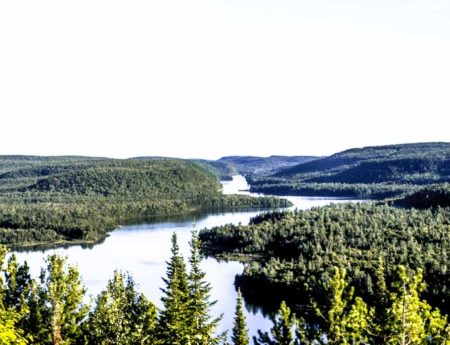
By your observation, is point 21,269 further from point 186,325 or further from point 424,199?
point 424,199

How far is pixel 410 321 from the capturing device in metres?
29.1

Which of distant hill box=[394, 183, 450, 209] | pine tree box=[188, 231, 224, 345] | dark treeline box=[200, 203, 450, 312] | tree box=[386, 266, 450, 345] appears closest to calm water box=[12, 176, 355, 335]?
dark treeline box=[200, 203, 450, 312]

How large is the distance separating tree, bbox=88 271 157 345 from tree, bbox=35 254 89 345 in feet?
5.60

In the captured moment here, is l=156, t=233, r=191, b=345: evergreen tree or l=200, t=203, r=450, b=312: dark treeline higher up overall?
l=156, t=233, r=191, b=345: evergreen tree

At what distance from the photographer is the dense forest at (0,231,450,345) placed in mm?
29875

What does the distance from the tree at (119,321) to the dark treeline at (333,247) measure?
3721 cm

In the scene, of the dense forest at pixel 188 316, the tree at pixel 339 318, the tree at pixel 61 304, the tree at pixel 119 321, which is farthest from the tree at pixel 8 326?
the tree at pixel 339 318

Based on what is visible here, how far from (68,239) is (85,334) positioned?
137m

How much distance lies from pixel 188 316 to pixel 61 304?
42.9ft

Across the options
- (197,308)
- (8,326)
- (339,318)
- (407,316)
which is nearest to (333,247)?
(197,308)

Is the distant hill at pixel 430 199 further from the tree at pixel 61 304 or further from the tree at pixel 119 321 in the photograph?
the tree at pixel 61 304

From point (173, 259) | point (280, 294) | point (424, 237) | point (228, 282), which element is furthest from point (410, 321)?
point (424, 237)

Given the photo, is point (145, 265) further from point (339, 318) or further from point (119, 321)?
point (339, 318)

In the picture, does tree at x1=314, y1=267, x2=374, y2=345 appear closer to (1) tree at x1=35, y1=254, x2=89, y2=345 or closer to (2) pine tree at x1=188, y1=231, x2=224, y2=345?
(2) pine tree at x1=188, y1=231, x2=224, y2=345
